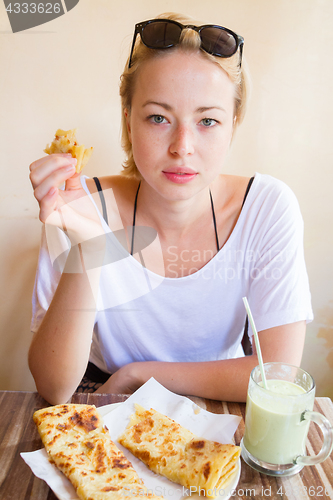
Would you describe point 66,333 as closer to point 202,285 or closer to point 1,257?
point 202,285

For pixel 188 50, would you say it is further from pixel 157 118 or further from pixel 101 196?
pixel 101 196

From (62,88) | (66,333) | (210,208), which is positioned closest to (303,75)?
(210,208)

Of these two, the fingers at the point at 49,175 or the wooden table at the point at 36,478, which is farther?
the fingers at the point at 49,175

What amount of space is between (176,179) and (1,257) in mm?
1188

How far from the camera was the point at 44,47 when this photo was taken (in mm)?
1700

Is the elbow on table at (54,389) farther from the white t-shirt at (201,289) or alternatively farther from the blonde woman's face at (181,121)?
the blonde woman's face at (181,121)

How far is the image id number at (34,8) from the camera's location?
168 cm

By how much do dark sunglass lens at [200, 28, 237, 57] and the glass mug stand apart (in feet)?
2.87

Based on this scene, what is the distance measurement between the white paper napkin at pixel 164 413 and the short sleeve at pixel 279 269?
358 millimetres
